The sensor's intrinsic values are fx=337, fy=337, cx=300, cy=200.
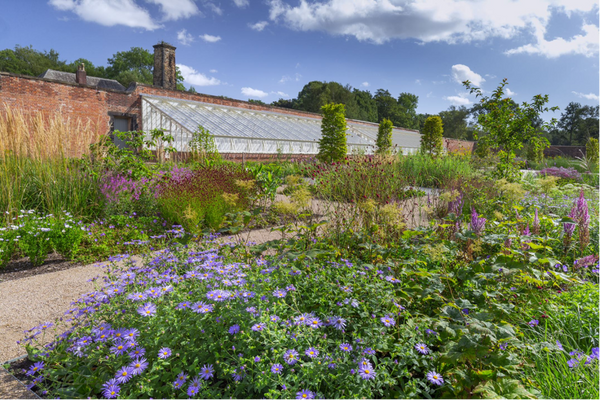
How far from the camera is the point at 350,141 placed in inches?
832

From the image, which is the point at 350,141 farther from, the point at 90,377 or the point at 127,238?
the point at 90,377

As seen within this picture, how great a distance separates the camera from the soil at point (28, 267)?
141 inches

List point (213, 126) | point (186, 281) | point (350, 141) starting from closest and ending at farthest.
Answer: point (186, 281) < point (213, 126) < point (350, 141)

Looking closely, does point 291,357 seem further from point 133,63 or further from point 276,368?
point 133,63

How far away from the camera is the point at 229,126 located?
596 inches

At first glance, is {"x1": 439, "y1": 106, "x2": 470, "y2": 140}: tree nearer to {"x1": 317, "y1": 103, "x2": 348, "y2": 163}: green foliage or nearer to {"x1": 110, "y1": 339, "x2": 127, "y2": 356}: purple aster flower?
{"x1": 317, "y1": 103, "x2": 348, "y2": 163}: green foliage

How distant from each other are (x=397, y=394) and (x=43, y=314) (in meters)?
2.70

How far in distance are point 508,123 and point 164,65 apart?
16.7 m

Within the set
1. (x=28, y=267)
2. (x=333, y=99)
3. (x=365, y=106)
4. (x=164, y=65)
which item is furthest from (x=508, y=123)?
(x=365, y=106)

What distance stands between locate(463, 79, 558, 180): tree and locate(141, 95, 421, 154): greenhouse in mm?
5501

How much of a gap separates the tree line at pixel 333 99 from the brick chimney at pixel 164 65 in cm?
2576

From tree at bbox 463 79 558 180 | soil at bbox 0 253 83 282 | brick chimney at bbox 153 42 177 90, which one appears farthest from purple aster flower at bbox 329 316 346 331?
brick chimney at bbox 153 42 177 90

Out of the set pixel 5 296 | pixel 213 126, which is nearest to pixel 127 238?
pixel 5 296

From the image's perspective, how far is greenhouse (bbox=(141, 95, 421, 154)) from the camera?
13398mm
